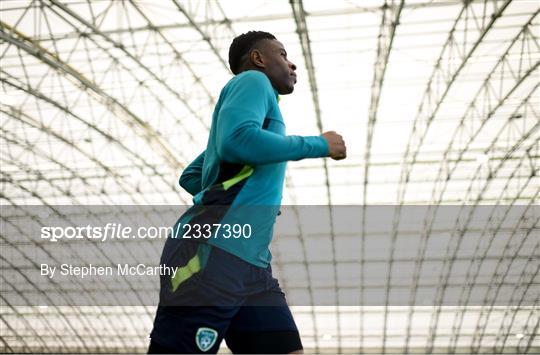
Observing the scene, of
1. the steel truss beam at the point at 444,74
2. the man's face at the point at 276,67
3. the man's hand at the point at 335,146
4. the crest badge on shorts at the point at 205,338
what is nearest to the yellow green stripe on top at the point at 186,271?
the crest badge on shorts at the point at 205,338

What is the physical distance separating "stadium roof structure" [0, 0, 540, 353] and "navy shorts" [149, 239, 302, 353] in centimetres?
1735

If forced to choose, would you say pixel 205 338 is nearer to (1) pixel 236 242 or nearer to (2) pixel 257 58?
(1) pixel 236 242

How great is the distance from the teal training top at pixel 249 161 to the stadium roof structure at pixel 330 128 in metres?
17.2

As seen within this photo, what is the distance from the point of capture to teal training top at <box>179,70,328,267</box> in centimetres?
239

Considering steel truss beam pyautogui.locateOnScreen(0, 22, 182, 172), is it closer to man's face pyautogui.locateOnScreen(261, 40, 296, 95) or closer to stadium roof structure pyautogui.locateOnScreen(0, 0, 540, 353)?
stadium roof structure pyautogui.locateOnScreen(0, 0, 540, 353)

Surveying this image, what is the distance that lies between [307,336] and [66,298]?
14374 millimetres

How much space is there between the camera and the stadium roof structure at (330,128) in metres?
21.5

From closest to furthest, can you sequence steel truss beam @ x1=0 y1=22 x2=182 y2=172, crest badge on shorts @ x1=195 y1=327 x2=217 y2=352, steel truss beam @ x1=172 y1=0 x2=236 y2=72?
crest badge on shorts @ x1=195 y1=327 x2=217 y2=352 → steel truss beam @ x1=172 y1=0 x2=236 y2=72 → steel truss beam @ x1=0 y1=22 x2=182 y2=172

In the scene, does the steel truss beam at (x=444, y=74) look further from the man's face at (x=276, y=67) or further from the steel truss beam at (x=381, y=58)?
the man's face at (x=276, y=67)

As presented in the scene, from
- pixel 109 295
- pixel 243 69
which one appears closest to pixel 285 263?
pixel 109 295

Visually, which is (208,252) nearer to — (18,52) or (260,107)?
(260,107)

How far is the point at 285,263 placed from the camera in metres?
36.5

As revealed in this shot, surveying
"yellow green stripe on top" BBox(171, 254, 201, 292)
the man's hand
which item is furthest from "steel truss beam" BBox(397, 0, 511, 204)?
"yellow green stripe on top" BBox(171, 254, 201, 292)

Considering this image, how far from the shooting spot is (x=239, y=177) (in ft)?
8.30
